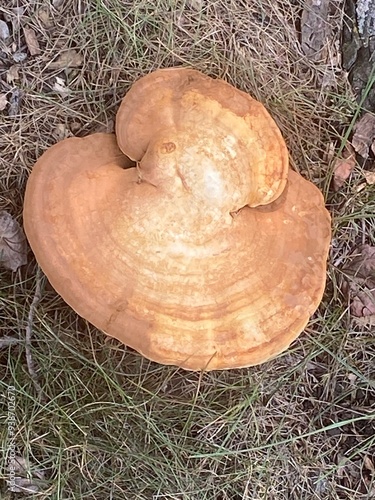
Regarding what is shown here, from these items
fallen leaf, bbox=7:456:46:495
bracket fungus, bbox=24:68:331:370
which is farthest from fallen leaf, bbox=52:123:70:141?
fallen leaf, bbox=7:456:46:495

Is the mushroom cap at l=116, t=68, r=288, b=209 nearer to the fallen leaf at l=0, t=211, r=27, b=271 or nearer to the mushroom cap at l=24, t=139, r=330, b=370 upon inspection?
the mushroom cap at l=24, t=139, r=330, b=370

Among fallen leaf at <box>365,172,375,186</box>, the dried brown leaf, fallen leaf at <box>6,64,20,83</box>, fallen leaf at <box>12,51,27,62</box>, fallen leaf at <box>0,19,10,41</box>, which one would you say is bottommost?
the dried brown leaf

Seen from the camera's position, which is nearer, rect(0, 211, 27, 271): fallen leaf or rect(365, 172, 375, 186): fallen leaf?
rect(0, 211, 27, 271): fallen leaf

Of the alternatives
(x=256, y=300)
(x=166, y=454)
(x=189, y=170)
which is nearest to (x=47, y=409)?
(x=166, y=454)

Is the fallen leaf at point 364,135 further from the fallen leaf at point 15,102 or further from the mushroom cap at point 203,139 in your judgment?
the fallen leaf at point 15,102

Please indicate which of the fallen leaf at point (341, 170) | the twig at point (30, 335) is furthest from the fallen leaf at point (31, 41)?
the fallen leaf at point (341, 170)

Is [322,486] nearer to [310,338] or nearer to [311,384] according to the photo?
[311,384]
